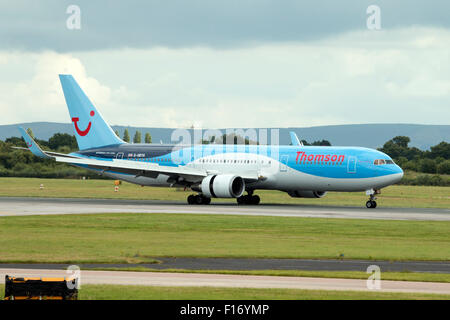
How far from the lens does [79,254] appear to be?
3031 centimetres

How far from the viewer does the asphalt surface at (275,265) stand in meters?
27.2

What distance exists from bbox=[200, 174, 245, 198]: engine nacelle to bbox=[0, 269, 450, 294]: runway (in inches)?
1339

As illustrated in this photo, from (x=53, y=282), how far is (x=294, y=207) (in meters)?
41.3

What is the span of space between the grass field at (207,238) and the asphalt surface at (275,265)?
1031 mm

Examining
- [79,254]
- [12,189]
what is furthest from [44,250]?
[12,189]

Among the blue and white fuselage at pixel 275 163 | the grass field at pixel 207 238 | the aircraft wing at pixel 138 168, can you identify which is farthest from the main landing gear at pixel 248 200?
the grass field at pixel 207 238

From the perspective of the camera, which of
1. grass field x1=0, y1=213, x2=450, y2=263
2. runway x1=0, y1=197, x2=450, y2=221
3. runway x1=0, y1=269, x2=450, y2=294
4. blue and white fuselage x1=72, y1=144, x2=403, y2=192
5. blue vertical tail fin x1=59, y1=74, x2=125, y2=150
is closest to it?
runway x1=0, y1=269, x2=450, y2=294

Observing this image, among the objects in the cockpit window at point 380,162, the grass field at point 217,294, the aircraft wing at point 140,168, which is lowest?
the grass field at point 217,294

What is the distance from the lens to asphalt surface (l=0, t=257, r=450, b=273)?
27.2 meters

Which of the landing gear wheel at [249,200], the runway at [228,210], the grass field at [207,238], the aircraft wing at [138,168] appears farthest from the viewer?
the landing gear wheel at [249,200]

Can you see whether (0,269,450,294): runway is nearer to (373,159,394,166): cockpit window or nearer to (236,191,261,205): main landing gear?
(373,159,394,166): cockpit window

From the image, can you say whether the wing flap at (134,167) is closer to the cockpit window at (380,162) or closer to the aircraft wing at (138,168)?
the aircraft wing at (138,168)

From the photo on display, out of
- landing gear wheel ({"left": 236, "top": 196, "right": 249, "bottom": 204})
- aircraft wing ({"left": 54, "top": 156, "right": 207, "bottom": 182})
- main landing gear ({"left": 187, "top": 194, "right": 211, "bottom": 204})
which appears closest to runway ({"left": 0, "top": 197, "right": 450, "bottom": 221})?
main landing gear ({"left": 187, "top": 194, "right": 211, "bottom": 204})

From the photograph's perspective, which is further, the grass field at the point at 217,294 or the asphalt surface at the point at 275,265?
the asphalt surface at the point at 275,265
